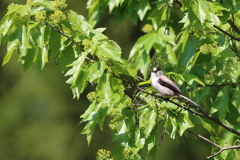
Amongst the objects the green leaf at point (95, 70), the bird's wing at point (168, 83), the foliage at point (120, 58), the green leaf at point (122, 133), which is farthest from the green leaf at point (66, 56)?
the bird's wing at point (168, 83)

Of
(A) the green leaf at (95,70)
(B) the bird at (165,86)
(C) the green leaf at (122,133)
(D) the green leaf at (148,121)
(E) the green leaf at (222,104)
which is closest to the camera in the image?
(A) the green leaf at (95,70)

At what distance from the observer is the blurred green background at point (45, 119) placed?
8391 mm

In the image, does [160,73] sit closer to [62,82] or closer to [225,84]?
[225,84]

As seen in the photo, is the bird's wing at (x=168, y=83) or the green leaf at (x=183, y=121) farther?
the bird's wing at (x=168, y=83)

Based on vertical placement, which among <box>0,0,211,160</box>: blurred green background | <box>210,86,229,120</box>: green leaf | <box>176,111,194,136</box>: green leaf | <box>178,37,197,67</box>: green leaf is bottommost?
<box>0,0,211,160</box>: blurred green background

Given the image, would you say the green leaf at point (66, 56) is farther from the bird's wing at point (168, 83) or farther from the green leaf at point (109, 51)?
the bird's wing at point (168, 83)

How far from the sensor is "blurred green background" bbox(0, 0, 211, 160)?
8391 mm

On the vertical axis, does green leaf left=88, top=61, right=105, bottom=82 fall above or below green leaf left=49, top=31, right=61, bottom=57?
below

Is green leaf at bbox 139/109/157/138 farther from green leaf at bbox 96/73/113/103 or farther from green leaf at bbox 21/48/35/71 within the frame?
green leaf at bbox 21/48/35/71

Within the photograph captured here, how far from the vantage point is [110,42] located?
3.38 meters

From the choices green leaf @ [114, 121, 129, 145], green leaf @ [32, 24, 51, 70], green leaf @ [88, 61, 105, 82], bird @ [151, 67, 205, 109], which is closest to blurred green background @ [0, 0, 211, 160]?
bird @ [151, 67, 205, 109]

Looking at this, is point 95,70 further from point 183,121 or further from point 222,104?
point 222,104

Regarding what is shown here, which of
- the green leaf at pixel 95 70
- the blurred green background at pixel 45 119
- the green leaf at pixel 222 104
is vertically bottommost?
the blurred green background at pixel 45 119

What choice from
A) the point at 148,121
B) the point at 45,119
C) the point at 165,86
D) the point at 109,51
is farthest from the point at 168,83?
the point at 45,119
